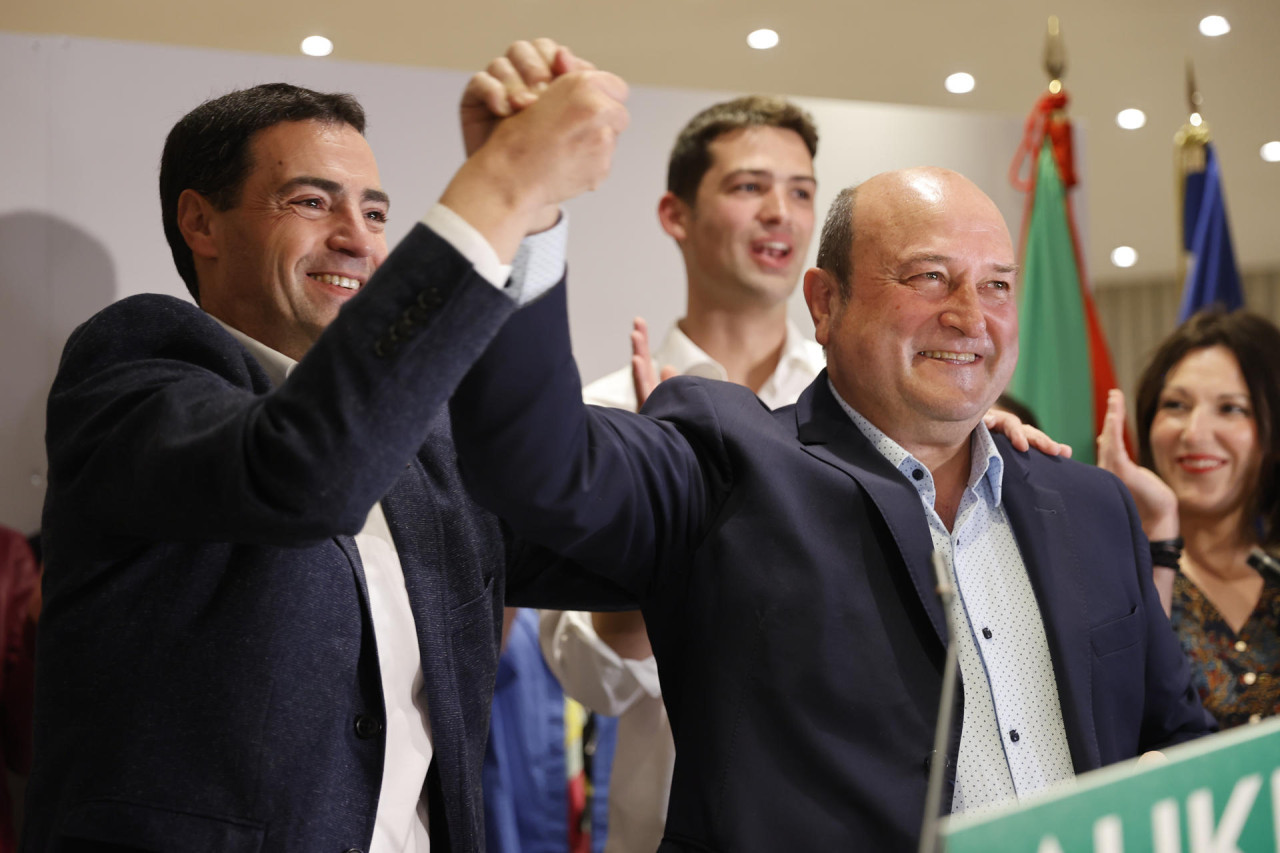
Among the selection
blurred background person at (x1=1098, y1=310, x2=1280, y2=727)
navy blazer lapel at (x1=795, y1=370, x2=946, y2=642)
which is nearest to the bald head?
navy blazer lapel at (x1=795, y1=370, x2=946, y2=642)

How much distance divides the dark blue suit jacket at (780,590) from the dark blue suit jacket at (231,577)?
0.47 feet

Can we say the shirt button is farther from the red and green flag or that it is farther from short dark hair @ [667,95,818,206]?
the red and green flag

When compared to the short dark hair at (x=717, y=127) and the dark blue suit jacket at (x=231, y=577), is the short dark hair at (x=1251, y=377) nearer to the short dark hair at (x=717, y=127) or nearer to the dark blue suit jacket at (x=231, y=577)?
the short dark hair at (x=717, y=127)

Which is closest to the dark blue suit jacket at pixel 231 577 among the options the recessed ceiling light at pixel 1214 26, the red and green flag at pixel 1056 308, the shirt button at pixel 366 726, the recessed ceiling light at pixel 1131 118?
the shirt button at pixel 366 726

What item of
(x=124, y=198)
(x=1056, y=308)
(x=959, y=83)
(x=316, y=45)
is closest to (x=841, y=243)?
(x=124, y=198)

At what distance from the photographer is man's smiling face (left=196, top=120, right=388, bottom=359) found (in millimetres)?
1526

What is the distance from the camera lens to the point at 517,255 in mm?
1176

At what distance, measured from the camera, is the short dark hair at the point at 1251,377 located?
8.89 feet

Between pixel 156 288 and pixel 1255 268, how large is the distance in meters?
8.39

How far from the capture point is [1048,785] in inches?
56.7

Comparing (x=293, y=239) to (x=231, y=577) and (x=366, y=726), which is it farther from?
(x=366, y=726)

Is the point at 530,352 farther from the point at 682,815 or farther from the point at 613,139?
the point at 682,815

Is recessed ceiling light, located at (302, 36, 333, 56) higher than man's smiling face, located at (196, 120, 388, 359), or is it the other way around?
Result: recessed ceiling light, located at (302, 36, 333, 56)

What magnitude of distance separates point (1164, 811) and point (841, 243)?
35.2 inches
